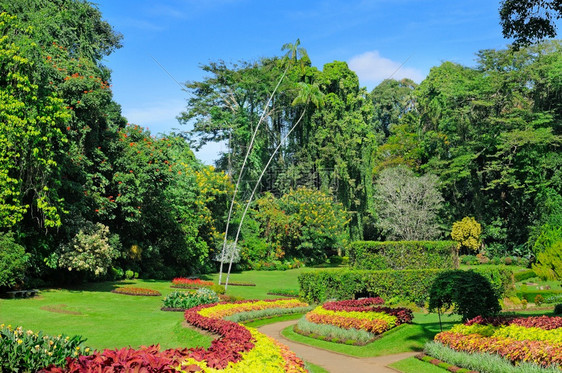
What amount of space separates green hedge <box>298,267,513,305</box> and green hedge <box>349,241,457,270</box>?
1.60 metres

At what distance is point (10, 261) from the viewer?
20.7m

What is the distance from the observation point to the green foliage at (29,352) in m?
7.88

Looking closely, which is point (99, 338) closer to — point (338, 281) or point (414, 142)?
point (338, 281)

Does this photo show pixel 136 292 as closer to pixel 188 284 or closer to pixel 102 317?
pixel 188 284

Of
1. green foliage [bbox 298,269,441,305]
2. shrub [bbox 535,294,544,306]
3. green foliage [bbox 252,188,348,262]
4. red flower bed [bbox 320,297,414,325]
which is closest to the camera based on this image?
red flower bed [bbox 320,297,414,325]

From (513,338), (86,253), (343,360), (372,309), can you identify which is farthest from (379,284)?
(86,253)

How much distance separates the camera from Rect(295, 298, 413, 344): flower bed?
14781 millimetres

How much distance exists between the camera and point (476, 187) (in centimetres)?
5041

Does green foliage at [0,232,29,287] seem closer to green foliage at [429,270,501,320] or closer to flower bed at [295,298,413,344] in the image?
flower bed at [295,298,413,344]

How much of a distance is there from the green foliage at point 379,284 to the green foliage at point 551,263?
13043mm

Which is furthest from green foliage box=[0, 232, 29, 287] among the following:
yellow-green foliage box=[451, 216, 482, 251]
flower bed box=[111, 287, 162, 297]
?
yellow-green foliage box=[451, 216, 482, 251]

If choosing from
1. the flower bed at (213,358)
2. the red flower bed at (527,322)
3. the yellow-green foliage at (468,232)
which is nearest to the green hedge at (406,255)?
the red flower bed at (527,322)

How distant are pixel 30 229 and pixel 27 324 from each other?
31.0 feet

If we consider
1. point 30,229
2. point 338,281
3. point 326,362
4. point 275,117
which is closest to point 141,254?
point 30,229
